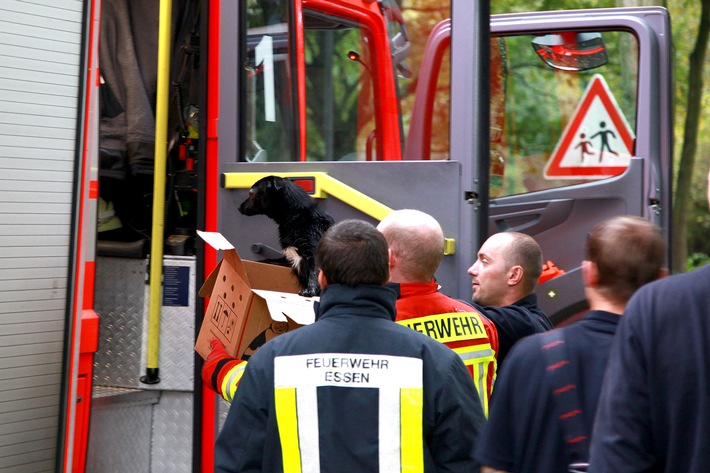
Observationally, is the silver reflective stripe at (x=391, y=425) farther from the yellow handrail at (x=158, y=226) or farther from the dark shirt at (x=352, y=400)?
the yellow handrail at (x=158, y=226)

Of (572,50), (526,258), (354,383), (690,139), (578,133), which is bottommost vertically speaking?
(354,383)

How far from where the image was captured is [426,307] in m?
2.93

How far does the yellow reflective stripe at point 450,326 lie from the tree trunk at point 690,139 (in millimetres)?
7005

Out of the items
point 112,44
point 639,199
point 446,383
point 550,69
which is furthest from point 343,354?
point 550,69

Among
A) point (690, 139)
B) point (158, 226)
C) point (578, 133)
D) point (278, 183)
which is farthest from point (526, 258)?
point (690, 139)

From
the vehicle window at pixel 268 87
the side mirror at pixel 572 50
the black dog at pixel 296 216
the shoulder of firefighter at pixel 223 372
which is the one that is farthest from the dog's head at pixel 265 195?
the side mirror at pixel 572 50

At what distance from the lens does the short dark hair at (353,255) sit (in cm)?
244

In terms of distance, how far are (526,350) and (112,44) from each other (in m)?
2.89

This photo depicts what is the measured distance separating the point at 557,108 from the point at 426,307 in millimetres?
4527

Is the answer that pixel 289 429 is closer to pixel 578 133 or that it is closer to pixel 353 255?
pixel 353 255

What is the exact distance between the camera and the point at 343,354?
2.37m

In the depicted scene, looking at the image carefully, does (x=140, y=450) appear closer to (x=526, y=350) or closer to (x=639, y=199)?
(x=526, y=350)

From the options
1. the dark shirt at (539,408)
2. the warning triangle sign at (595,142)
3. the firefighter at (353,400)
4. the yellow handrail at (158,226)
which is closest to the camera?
the dark shirt at (539,408)

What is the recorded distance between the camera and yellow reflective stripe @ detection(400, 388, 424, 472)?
2.35 metres
